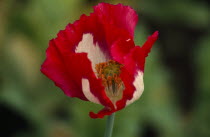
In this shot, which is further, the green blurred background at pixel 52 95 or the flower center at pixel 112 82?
the green blurred background at pixel 52 95

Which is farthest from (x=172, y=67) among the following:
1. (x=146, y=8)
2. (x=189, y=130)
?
(x=189, y=130)

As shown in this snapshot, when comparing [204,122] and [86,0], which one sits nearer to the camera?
Answer: [204,122]

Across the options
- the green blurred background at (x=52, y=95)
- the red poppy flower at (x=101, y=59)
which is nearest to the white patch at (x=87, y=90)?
the red poppy flower at (x=101, y=59)

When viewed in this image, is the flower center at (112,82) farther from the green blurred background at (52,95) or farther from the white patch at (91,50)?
the green blurred background at (52,95)

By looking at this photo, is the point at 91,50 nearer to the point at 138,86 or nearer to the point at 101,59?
the point at 101,59

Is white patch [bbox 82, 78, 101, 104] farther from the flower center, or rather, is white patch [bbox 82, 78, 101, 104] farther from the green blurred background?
the green blurred background

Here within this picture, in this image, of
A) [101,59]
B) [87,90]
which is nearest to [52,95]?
[101,59]

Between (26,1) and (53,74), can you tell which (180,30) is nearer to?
(26,1)
